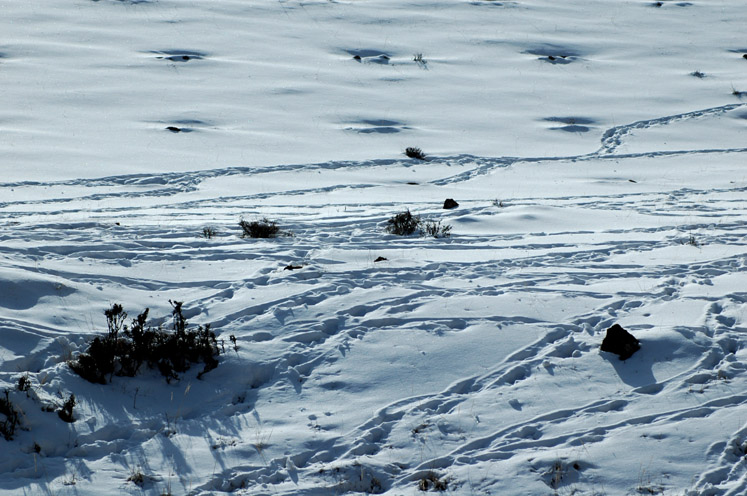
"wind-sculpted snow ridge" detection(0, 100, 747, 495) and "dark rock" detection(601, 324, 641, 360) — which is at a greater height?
"dark rock" detection(601, 324, 641, 360)

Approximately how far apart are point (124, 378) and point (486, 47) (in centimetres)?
2110

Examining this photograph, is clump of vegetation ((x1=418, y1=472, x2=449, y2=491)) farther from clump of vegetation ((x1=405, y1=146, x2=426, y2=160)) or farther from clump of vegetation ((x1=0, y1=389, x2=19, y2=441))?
clump of vegetation ((x1=405, y1=146, x2=426, y2=160))

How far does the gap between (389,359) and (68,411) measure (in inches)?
80.0

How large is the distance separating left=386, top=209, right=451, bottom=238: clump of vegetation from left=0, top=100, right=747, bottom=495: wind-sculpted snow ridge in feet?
0.77

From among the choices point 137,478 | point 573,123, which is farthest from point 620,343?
point 573,123

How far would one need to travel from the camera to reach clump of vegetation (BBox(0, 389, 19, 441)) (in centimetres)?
376

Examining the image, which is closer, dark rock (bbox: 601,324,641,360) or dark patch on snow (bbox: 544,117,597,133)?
dark rock (bbox: 601,324,641,360)

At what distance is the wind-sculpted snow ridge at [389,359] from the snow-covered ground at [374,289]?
0.8 inches

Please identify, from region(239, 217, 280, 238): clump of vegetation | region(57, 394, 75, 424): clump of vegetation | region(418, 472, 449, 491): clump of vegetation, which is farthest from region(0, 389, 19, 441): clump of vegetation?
region(239, 217, 280, 238): clump of vegetation

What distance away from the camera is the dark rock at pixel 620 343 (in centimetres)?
465

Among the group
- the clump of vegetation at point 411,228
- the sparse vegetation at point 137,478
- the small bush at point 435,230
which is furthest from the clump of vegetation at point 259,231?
the sparse vegetation at point 137,478

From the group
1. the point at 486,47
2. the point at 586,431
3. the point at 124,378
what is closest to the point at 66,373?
the point at 124,378

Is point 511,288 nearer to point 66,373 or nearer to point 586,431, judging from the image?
point 586,431

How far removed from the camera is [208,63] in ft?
65.9
